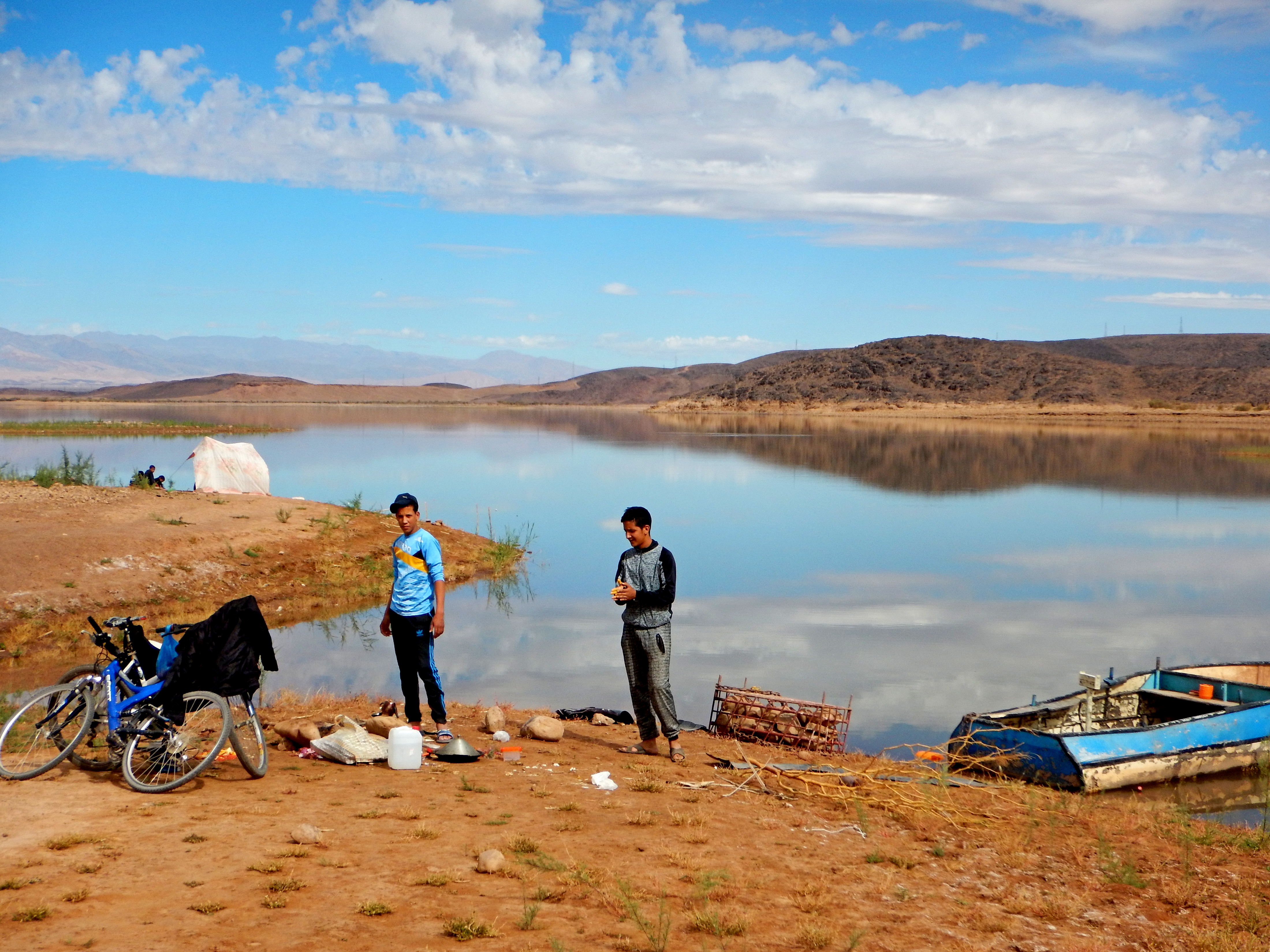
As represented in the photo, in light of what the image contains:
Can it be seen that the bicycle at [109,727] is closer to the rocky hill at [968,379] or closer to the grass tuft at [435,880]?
the grass tuft at [435,880]

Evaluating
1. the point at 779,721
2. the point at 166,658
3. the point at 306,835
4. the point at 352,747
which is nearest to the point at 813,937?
the point at 306,835

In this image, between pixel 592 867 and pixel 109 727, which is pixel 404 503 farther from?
pixel 592 867

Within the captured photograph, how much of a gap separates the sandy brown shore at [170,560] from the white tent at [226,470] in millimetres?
1934

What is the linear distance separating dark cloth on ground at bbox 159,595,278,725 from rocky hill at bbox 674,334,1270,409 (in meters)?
119

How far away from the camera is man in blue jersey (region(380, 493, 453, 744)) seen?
870 centimetres

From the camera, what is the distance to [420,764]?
835 cm

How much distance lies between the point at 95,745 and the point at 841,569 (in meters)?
17.7

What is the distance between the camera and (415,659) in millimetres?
8781

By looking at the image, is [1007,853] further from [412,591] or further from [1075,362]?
[1075,362]

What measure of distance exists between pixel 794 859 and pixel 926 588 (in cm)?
1526

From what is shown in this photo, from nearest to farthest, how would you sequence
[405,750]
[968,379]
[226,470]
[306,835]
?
[306,835], [405,750], [226,470], [968,379]

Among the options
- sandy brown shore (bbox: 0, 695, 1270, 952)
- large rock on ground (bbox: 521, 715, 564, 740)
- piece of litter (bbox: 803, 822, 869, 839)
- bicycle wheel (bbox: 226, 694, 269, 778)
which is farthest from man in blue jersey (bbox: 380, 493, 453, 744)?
piece of litter (bbox: 803, 822, 869, 839)

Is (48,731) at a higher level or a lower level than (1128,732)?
higher

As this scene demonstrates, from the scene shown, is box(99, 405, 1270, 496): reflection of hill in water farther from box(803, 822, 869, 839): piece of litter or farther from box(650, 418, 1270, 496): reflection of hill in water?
box(803, 822, 869, 839): piece of litter
